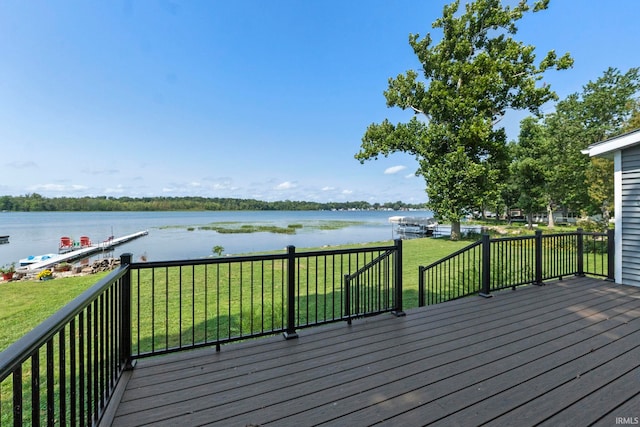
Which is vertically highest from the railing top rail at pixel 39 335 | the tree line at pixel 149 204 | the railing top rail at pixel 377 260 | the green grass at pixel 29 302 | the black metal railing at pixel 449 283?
the tree line at pixel 149 204

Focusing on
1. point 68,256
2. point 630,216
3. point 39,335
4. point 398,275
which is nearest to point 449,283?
point 398,275

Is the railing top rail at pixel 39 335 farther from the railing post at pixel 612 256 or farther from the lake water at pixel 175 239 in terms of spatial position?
the lake water at pixel 175 239

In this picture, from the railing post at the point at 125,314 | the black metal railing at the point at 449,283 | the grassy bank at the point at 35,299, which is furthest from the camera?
the grassy bank at the point at 35,299

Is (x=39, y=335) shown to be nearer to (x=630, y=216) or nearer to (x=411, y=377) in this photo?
(x=411, y=377)

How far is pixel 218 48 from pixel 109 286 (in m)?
13.4

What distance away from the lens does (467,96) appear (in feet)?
44.1

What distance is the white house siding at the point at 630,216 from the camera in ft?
15.6

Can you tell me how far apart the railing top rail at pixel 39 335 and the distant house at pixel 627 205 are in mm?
7425

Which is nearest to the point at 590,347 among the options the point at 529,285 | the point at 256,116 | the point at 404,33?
the point at 529,285

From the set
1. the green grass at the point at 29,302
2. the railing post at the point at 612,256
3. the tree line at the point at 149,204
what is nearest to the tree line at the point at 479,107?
the railing post at the point at 612,256

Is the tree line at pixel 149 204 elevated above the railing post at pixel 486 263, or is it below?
above

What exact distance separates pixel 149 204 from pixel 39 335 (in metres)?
88.0

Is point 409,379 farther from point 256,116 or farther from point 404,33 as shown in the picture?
point 256,116

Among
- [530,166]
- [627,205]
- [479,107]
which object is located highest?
[479,107]
